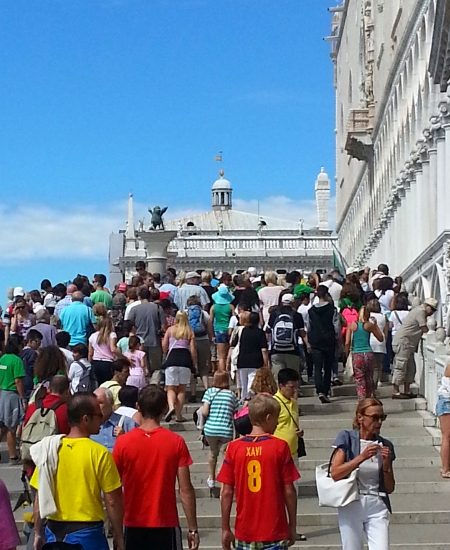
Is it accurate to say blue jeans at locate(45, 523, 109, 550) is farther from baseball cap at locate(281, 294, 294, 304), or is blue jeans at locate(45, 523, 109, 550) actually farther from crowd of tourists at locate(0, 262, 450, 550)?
baseball cap at locate(281, 294, 294, 304)

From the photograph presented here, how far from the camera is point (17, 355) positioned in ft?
47.0

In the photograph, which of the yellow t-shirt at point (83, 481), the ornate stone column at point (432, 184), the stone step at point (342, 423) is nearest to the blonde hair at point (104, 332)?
the stone step at point (342, 423)

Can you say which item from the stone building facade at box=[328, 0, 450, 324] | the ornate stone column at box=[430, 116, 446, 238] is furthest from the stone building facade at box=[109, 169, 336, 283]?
the ornate stone column at box=[430, 116, 446, 238]

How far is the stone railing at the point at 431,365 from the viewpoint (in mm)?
14930

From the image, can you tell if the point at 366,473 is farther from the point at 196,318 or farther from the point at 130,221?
the point at 130,221

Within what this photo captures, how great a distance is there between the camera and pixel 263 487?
7.72 meters

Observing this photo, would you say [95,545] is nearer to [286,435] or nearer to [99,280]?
[286,435]

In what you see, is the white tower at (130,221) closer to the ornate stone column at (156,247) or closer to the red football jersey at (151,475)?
the ornate stone column at (156,247)

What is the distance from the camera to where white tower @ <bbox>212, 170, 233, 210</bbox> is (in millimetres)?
112375

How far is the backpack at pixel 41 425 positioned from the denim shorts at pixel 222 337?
852 cm

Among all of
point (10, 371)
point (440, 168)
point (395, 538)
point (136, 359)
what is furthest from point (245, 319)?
point (440, 168)

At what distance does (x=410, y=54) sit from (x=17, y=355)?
18145 mm

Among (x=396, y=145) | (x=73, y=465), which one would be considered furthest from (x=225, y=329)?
(x=396, y=145)

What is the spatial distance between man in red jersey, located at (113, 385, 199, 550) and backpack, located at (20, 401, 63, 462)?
161 centimetres
